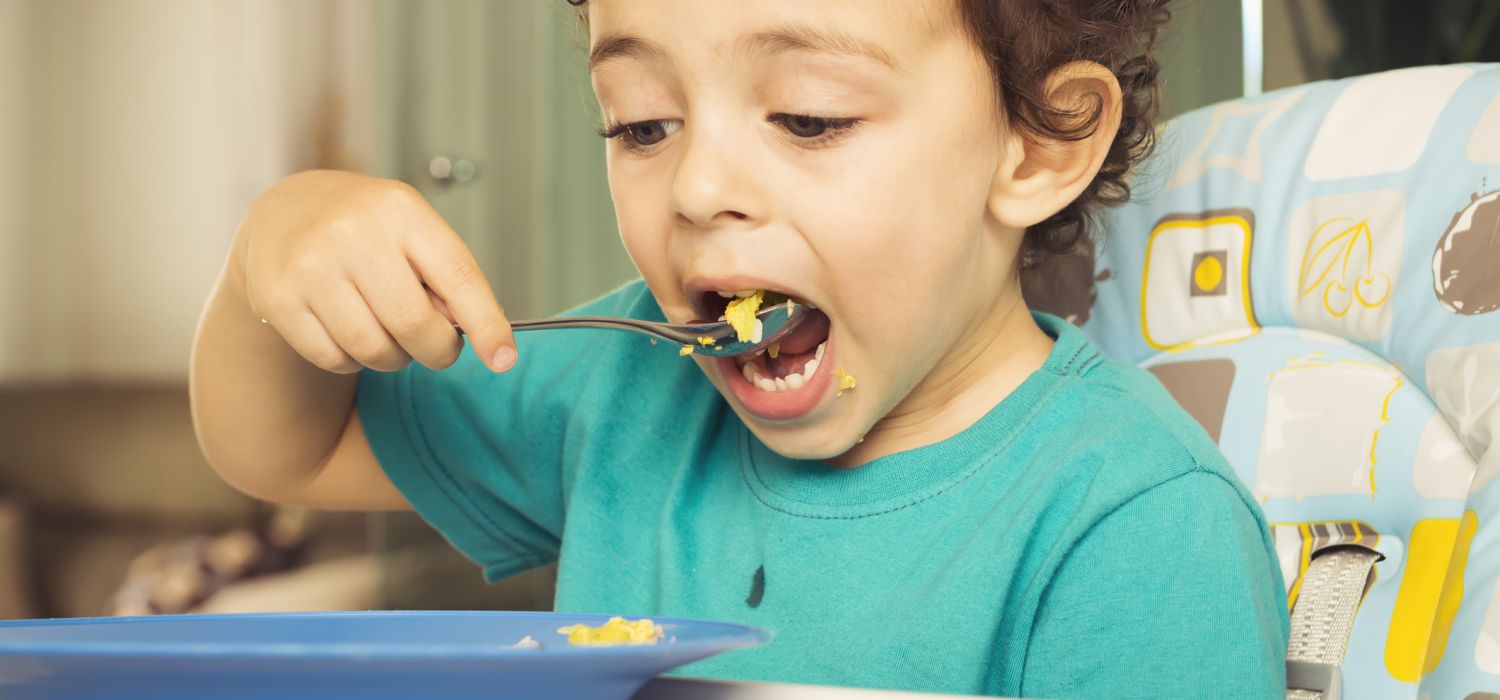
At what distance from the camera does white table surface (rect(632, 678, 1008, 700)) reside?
376 millimetres

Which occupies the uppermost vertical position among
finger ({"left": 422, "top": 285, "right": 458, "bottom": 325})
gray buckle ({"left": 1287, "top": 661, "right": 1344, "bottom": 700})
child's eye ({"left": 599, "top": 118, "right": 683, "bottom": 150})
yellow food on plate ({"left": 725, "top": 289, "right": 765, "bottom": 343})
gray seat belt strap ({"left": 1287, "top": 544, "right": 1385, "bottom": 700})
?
child's eye ({"left": 599, "top": 118, "right": 683, "bottom": 150})

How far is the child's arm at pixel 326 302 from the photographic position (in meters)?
0.72

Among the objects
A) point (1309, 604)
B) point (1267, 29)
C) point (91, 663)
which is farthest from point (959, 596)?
point (1267, 29)

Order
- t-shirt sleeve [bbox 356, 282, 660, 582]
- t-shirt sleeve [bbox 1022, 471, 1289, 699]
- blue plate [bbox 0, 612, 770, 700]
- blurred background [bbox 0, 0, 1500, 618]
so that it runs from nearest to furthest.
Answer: blue plate [bbox 0, 612, 770, 700], t-shirt sleeve [bbox 1022, 471, 1289, 699], t-shirt sleeve [bbox 356, 282, 660, 582], blurred background [bbox 0, 0, 1500, 618]

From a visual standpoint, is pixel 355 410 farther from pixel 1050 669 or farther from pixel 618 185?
pixel 1050 669

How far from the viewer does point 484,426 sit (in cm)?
100

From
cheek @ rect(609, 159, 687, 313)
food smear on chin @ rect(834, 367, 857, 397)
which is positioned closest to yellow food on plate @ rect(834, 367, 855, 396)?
food smear on chin @ rect(834, 367, 857, 397)

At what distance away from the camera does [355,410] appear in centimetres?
100

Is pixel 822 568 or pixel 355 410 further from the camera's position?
pixel 355 410

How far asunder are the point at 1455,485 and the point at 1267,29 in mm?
1896

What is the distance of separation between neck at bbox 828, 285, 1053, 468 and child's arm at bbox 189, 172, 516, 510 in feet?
0.94

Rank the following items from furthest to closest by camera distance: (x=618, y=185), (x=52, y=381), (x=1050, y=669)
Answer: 1. (x=52, y=381)
2. (x=618, y=185)
3. (x=1050, y=669)

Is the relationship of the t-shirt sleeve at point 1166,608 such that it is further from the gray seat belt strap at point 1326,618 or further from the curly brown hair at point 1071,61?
the curly brown hair at point 1071,61

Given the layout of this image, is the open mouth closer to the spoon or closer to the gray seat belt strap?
the spoon
